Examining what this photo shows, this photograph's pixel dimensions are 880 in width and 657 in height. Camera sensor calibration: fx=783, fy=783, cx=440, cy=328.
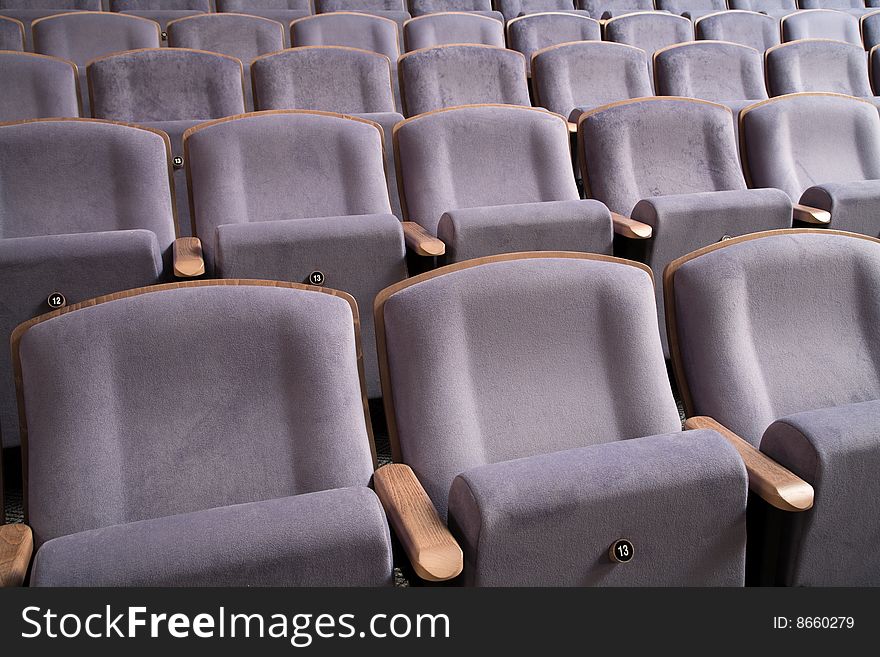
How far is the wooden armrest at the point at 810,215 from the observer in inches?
13.4

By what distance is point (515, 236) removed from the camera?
29cm

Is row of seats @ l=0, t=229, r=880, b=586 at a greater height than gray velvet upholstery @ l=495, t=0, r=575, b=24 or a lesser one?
lesser

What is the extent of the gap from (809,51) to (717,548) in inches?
19.6

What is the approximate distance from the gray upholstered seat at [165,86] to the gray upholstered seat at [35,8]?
182 mm

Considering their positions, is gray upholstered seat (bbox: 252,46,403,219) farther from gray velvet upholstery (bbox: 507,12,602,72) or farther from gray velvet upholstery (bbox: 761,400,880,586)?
gray velvet upholstery (bbox: 761,400,880,586)

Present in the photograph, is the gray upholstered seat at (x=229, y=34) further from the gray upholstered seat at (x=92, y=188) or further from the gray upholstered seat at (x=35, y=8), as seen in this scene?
the gray upholstered seat at (x=92, y=188)

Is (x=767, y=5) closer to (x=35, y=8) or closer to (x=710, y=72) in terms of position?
(x=710, y=72)

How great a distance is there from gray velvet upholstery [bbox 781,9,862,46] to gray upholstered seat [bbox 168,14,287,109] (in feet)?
1.46

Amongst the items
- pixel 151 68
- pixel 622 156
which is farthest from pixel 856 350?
pixel 151 68

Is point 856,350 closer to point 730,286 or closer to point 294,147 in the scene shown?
point 730,286

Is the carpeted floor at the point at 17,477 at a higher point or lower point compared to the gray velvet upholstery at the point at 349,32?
lower

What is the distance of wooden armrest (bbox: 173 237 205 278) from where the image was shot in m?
0.26

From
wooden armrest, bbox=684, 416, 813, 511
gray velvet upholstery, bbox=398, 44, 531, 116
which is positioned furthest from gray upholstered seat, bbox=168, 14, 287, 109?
wooden armrest, bbox=684, 416, 813, 511

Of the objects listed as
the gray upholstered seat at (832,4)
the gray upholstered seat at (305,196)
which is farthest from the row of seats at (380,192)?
the gray upholstered seat at (832,4)
